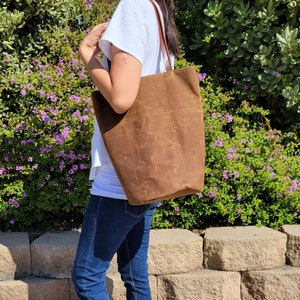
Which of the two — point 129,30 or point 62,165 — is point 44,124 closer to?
point 62,165

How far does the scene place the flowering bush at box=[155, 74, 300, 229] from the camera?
3.26 m

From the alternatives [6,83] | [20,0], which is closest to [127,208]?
[6,83]

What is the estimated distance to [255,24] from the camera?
4.10 m

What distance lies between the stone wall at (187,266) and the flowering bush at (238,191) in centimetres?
14

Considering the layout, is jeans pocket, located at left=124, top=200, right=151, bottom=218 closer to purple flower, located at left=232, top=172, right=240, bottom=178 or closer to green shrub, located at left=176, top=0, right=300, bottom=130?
purple flower, located at left=232, top=172, right=240, bottom=178

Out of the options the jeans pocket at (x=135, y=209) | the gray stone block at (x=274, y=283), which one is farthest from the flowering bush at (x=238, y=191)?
the jeans pocket at (x=135, y=209)

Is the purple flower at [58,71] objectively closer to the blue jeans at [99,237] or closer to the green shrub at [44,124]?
the green shrub at [44,124]

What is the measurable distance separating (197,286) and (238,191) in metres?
0.61

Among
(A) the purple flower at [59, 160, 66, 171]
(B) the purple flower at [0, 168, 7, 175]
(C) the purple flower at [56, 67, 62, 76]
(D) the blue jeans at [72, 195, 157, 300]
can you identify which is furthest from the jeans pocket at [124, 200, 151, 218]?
(C) the purple flower at [56, 67, 62, 76]

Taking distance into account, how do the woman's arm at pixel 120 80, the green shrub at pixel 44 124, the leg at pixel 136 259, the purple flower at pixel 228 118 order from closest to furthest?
the woman's arm at pixel 120 80 → the leg at pixel 136 259 → the green shrub at pixel 44 124 → the purple flower at pixel 228 118

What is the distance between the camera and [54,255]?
3004mm

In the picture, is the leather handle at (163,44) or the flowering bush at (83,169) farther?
the flowering bush at (83,169)

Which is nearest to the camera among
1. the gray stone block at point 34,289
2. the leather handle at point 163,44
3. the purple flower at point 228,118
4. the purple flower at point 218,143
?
the leather handle at point 163,44

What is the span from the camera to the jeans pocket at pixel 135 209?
1920 mm
